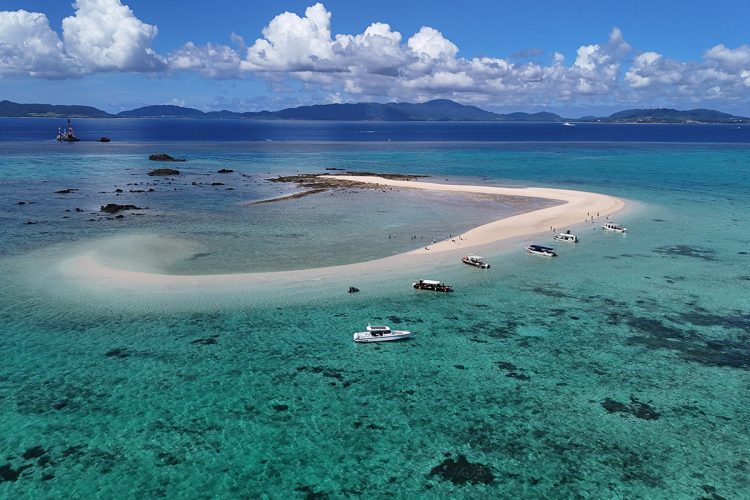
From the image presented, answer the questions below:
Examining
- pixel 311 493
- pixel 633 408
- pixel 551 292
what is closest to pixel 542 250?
pixel 551 292

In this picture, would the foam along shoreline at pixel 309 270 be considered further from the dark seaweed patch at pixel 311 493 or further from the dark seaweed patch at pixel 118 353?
the dark seaweed patch at pixel 311 493

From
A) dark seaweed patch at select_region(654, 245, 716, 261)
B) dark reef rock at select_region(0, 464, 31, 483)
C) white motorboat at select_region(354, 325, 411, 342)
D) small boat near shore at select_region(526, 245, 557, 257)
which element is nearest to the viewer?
dark reef rock at select_region(0, 464, 31, 483)

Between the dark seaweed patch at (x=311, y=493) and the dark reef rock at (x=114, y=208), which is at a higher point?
the dark reef rock at (x=114, y=208)

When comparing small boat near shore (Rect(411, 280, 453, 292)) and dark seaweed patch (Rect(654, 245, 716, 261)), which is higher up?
dark seaweed patch (Rect(654, 245, 716, 261))

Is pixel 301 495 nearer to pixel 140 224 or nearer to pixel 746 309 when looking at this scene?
pixel 746 309

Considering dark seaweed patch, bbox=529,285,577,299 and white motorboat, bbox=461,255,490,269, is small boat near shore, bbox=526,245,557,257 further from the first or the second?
dark seaweed patch, bbox=529,285,577,299

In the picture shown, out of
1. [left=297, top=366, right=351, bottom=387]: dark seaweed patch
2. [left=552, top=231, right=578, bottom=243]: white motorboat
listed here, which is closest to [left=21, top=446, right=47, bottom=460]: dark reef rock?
[left=297, top=366, right=351, bottom=387]: dark seaweed patch

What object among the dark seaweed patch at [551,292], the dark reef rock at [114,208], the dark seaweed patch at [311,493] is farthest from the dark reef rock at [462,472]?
the dark reef rock at [114,208]
